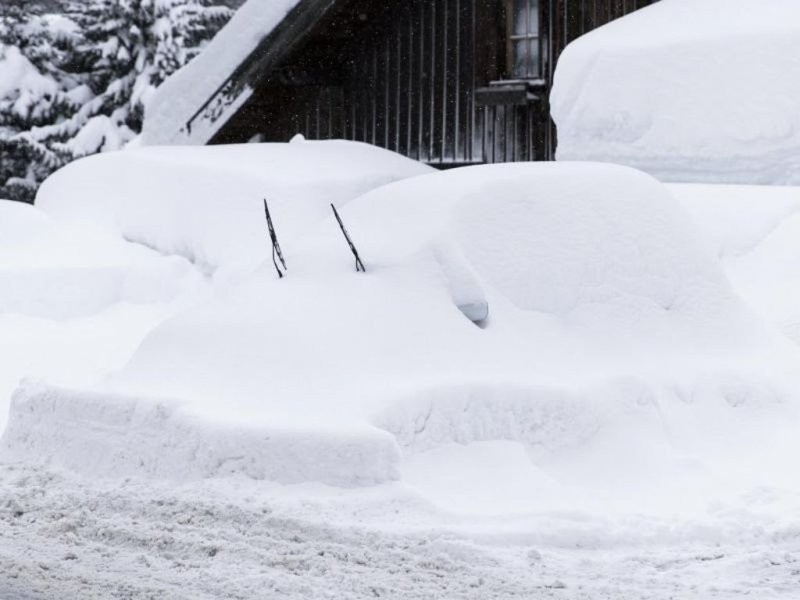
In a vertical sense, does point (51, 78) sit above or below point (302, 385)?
below

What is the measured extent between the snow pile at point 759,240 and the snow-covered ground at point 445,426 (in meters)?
1.78

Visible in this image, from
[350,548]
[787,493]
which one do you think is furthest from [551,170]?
[350,548]

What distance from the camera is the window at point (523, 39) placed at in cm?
1520

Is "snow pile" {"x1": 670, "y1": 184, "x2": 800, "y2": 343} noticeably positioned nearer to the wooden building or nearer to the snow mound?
the snow mound

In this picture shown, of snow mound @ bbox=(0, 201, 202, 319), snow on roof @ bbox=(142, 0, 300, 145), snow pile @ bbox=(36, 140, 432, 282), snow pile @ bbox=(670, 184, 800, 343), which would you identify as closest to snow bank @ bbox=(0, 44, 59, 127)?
snow on roof @ bbox=(142, 0, 300, 145)

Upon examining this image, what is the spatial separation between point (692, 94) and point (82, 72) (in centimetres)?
1120

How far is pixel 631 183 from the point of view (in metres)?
8.01

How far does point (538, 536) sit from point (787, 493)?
1.31 metres

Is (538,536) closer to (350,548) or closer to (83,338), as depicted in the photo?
(350,548)

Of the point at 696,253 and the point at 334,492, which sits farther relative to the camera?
the point at 696,253

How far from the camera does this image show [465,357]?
684 cm

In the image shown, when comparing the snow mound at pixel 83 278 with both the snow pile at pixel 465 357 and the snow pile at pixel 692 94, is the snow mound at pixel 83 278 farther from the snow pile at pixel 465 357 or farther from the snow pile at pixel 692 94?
the snow pile at pixel 465 357

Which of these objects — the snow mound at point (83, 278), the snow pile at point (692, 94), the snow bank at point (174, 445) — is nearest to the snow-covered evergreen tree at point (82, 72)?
the snow mound at point (83, 278)

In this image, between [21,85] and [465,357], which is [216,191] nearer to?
[465,357]
